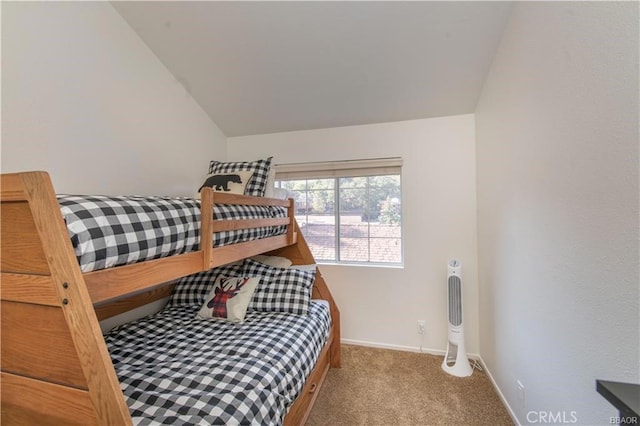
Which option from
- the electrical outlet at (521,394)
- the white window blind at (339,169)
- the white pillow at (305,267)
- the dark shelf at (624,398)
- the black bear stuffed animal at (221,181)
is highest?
the white window blind at (339,169)

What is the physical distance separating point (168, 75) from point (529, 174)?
2761mm

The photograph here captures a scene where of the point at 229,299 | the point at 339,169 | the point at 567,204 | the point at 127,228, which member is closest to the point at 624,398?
the point at 567,204

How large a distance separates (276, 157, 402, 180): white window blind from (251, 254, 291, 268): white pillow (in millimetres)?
893

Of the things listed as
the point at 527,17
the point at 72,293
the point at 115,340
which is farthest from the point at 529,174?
the point at 115,340

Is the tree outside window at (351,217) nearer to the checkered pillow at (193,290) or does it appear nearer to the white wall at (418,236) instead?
the white wall at (418,236)

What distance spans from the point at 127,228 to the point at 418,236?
2.36m

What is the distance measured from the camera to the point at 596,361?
3.45ft

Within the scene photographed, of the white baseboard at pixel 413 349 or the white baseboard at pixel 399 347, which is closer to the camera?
the white baseboard at pixel 413 349

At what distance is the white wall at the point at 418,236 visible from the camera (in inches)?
102

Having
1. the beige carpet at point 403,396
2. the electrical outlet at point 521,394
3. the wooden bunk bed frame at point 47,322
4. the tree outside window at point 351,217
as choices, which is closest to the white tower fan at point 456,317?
the beige carpet at point 403,396

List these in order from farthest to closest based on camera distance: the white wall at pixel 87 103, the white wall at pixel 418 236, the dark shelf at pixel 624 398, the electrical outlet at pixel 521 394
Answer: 1. the white wall at pixel 418 236
2. the electrical outlet at pixel 521 394
3. the white wall at pixel 87 103
4. the dark shelf at pixel 624 398

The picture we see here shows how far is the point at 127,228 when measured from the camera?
1003 mm

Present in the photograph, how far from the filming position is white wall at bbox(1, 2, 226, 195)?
148cm

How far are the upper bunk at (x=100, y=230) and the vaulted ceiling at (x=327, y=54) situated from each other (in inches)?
49.9
